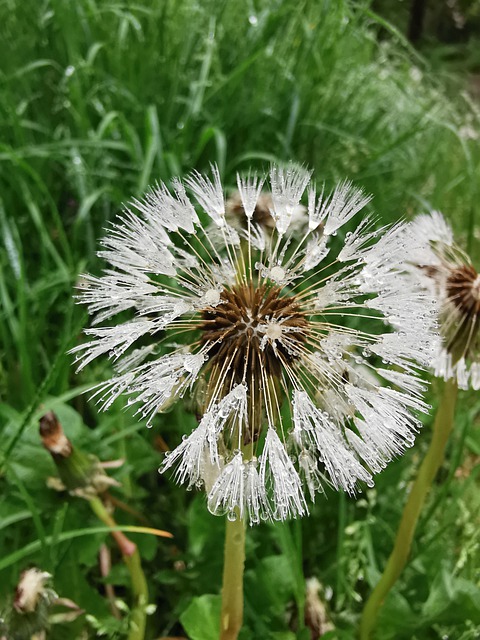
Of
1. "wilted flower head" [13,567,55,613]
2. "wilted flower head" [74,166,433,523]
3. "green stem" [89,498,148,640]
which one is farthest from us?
"green stem" [89,498,148,640]

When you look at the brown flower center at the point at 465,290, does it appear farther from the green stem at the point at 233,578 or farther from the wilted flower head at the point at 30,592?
the wilted flower head at the point at 30,592

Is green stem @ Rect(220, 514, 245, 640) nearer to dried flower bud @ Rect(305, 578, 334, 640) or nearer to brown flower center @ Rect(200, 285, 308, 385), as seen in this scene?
brown flower center @ Rect(200, 285, 308, 385)

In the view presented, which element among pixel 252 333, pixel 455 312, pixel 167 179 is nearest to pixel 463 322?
pixel 455 312

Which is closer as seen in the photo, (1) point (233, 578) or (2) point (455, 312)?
(1) point (233, 578)

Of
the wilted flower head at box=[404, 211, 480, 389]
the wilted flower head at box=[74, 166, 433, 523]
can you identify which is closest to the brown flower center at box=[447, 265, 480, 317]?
the wilted flower head at box=[404, 211, 480, 389]

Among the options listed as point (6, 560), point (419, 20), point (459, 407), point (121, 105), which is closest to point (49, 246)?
point (121, 105)

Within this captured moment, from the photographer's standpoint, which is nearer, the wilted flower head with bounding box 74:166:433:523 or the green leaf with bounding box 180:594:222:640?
the wilted flower head with bounding box 74:166:433:523

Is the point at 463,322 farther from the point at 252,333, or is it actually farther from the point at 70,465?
the point at 70,465
